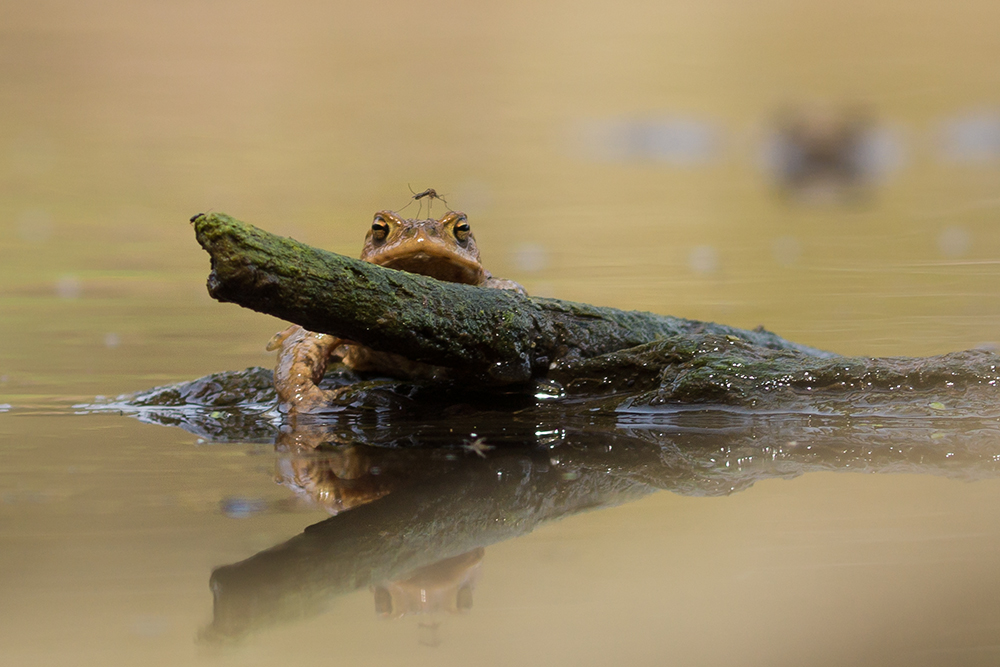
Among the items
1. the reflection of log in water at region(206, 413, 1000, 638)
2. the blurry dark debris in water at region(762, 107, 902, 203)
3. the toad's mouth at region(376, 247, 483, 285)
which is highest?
the blurry dark debris in water at region(762, 107, 902, 203)

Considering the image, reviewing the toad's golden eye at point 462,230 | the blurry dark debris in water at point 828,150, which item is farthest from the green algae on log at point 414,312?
the blurry dark debris in water at point 828,150

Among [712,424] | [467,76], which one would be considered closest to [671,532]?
[712,424]

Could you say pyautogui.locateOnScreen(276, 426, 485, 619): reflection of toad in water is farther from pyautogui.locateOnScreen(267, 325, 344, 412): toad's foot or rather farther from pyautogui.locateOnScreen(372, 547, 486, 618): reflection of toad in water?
pyautogui.locateOnScreen(267, 325, 344, 412): toad's foot

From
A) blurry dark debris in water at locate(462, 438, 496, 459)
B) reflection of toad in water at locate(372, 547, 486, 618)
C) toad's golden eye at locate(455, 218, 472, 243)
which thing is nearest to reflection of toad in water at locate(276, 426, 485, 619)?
reflection of toad in water at locate(372, 547, 486, 618)

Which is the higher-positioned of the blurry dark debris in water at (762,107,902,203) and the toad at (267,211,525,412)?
the blurry dark debris in water at (762,107,902,203)

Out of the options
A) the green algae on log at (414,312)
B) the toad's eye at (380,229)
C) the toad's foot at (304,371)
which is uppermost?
the toad's eye at (380,229)

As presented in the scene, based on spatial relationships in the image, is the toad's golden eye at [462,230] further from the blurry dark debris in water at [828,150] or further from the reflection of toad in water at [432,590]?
the blurry dark debris in water at [828,150]

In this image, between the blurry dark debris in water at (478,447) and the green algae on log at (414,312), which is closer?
the green algae on log at (414,312)
